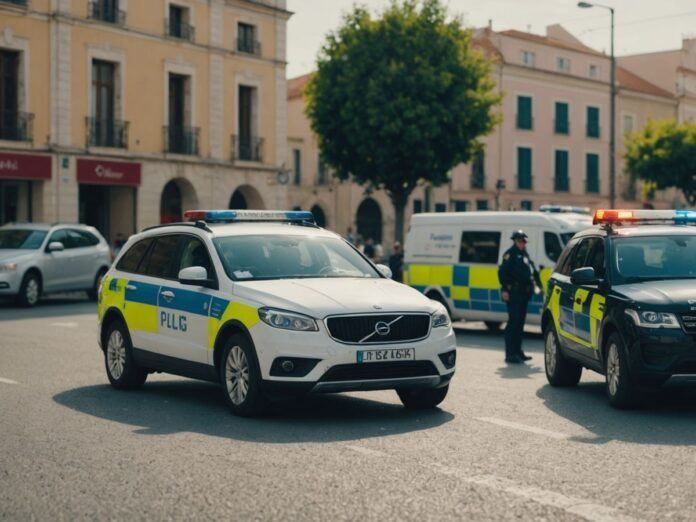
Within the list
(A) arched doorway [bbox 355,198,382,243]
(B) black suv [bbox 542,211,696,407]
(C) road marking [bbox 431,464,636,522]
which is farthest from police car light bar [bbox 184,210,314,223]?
(A) arched doorway [bbox 355,198,382,243]

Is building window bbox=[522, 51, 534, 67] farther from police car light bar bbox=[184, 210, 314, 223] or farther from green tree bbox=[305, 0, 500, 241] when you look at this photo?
police car light bar bbox=[184, 210, 314, 223]

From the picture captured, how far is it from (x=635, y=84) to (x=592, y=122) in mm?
6059

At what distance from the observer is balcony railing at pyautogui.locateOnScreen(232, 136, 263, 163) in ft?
145

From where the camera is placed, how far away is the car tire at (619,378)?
10.1m

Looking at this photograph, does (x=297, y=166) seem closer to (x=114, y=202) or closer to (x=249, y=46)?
(x=249, y=46)


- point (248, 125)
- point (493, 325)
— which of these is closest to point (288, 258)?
point (493, 325)

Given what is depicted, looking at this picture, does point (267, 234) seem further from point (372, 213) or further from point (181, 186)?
point (372, 213)

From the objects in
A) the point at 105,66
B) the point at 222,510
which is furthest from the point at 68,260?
the point at 222,510

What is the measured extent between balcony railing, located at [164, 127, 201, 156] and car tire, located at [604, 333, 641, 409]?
32.2 metres

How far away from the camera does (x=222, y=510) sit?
6258 mm

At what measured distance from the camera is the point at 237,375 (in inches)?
383

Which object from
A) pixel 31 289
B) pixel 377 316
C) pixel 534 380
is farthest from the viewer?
pixel 31 289

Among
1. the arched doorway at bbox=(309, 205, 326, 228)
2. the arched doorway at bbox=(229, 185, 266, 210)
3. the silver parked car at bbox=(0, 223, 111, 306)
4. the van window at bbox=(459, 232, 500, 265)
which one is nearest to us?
the van window at bbox=(459, 232, 500, 265)

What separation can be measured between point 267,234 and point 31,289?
16355 mm
